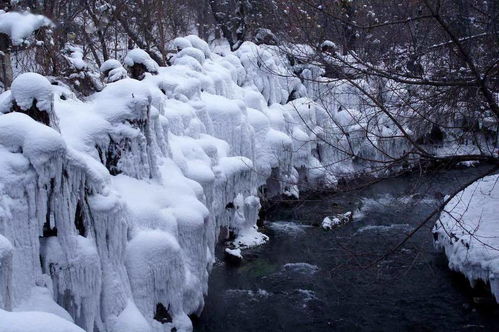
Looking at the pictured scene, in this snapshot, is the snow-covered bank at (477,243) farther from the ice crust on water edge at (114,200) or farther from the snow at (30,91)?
the snow at (30,91)

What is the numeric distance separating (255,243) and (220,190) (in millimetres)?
2304

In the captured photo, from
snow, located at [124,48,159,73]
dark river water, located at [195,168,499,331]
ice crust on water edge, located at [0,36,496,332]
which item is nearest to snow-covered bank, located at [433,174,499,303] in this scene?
dark river water, located at [195,168,499,331]

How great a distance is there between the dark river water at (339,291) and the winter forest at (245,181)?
5 centimetres

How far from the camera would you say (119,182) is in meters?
7.00

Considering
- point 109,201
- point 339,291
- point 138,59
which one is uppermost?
point 138,59

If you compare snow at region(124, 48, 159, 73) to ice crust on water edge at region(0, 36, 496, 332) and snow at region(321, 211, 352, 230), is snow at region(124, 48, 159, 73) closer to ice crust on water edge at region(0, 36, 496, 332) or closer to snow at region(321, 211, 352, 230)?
ice crust on water edge at region(0, 36, 496, 332)

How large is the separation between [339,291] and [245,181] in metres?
3.39

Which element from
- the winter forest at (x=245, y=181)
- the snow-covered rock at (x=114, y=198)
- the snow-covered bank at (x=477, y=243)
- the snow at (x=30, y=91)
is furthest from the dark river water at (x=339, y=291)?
the snow at (x=30, y=91)

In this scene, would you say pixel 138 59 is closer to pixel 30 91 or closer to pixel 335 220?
pixel 30 91

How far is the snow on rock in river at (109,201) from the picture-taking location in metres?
4.77

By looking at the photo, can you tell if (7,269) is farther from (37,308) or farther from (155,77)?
(155,77)

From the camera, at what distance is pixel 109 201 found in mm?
5770

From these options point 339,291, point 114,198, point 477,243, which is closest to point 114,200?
point 114,198

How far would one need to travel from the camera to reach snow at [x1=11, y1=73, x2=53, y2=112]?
527 cm
